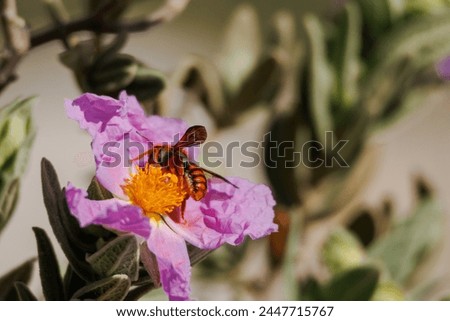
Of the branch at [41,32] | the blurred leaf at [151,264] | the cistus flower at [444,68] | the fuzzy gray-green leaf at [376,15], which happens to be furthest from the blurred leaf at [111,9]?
the cistus flower at [444,68]

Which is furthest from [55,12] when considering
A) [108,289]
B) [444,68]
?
[444,68]

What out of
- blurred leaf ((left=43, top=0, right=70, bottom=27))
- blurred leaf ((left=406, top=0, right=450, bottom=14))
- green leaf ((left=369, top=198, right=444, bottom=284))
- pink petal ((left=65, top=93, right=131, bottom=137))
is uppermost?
blurred leaf ((left=43, top=0, right=70, bottom=27))

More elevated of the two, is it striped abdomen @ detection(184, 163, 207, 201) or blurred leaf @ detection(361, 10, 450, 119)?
striped abdomen @ detection(184, 163, 207, 201)

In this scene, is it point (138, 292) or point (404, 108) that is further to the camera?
point (404, 108)

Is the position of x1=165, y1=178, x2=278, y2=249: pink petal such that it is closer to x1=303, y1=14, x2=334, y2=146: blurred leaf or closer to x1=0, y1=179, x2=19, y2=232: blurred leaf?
x1=0, y1=179, x2=19, y2=232: blurred leaf

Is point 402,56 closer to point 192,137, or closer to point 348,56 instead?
point 348,56

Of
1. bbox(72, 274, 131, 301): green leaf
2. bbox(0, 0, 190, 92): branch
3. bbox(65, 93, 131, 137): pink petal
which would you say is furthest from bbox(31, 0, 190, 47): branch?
bbox(72, 274, 131, 301): green leaf

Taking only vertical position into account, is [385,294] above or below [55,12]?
below

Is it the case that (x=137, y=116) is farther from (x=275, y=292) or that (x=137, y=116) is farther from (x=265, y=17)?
(x=265, y=17)
